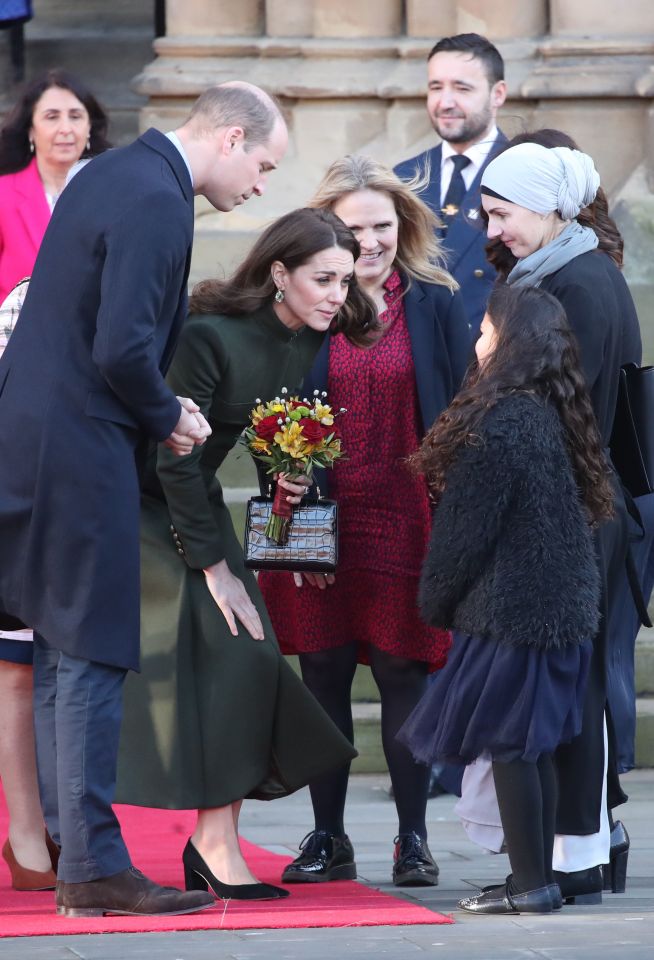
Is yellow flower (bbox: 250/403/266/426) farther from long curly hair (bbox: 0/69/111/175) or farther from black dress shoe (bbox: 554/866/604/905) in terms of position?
long curly hair (bbox: 0/69/111/175)

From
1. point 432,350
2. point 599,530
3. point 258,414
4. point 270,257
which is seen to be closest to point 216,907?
point 258,414

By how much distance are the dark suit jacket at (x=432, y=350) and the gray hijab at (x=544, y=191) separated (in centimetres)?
53

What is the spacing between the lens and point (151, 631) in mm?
5055

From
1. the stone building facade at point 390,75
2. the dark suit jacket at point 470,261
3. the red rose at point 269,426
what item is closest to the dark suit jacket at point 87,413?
the red rose at point 269,426

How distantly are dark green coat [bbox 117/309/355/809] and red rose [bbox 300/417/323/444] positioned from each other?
146 mm

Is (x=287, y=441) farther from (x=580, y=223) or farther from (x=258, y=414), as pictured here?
(x=580, y=223)

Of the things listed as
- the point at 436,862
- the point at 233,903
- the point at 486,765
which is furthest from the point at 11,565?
the point at 436,862

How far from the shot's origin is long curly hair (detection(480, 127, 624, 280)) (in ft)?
17.7

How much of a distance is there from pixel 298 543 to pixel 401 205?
109 centimetres

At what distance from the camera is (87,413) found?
4.51m

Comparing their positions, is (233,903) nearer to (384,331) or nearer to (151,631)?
(151,631)

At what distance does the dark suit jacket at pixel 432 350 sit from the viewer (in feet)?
18.8

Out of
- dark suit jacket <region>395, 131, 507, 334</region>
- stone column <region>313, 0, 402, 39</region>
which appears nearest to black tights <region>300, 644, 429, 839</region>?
dark suit jacket <region>395, 131, 507, 334</region>

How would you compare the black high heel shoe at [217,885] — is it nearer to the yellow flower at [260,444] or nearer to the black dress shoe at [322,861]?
the black dress shoe at [322,861]
